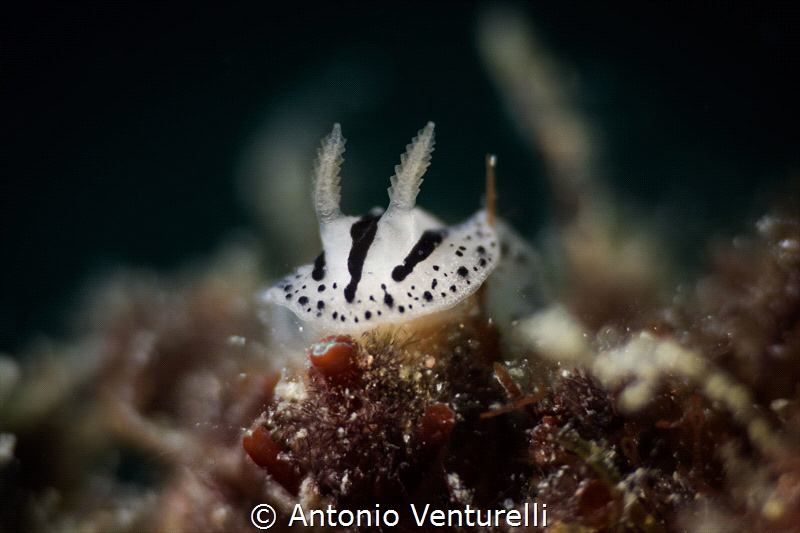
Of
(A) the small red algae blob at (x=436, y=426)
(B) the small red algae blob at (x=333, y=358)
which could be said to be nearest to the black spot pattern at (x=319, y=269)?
(B) the small red algae blob at (x=333, y=358)

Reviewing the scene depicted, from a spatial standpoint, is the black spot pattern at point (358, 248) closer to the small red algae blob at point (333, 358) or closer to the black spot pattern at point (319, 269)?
the black spot pattern at point (319, 269)

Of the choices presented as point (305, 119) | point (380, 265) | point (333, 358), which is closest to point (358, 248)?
point (380, 265)

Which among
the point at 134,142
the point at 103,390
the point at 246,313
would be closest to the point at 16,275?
the point at 134,142

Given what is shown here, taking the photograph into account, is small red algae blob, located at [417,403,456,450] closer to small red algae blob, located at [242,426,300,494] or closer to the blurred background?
small red algae blob, located at [242,426,300,494]

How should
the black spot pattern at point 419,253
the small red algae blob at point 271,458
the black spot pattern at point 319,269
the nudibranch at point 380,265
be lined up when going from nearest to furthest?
the small red algae blob at point 271,458 < the nudibranch at point 380,265 < the black spot pattern at point 419,253 < the black spot pattern at point 319,269

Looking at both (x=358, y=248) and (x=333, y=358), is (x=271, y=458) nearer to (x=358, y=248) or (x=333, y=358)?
(x=333, y=358)

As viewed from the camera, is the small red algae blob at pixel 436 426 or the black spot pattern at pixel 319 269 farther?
the black spot pattern at pixel 319 269
